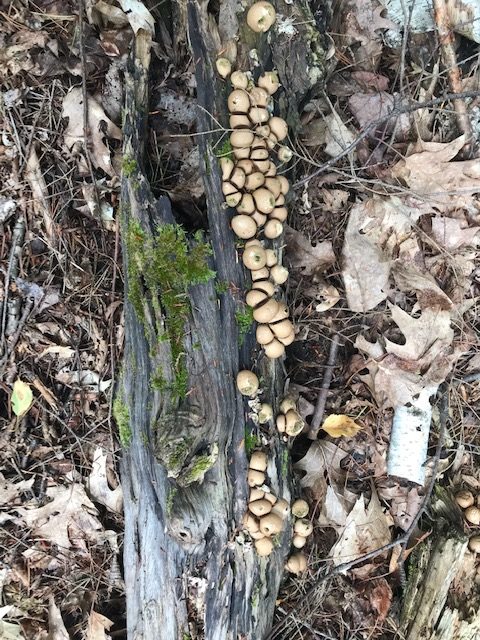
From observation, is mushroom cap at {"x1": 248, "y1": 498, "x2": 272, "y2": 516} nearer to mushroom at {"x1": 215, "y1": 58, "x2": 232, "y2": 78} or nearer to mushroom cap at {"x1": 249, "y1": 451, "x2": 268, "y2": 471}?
mushroom cap at {"x1": 249, "y1": 451, "x2": 268, "y2": 471}

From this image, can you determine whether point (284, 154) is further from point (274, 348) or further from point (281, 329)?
point (274, 348)

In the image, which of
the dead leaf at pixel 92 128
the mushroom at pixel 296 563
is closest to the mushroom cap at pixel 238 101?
the dead leaf at pixel 92 128

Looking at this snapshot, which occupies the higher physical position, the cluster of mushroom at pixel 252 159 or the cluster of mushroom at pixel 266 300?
the cluster of mushroom at pixel 252 159

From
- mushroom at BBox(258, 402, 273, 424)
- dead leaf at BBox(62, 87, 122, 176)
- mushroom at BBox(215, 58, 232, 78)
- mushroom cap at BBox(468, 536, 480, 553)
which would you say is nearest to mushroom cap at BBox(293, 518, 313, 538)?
mushroom at BBox(258, 402, 273, 424)

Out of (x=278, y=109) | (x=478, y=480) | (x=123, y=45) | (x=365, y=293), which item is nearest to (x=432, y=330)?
(x=365, y=293)

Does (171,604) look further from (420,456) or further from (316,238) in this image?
(316,238)

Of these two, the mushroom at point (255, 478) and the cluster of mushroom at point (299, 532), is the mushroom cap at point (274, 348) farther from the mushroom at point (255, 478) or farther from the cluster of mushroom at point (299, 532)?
the cluster of mushroom at point (299, 532)
